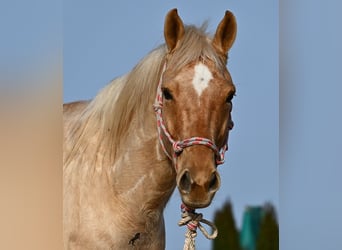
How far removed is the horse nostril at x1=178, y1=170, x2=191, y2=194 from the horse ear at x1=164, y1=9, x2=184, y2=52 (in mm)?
557

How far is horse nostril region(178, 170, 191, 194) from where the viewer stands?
174 centimetres

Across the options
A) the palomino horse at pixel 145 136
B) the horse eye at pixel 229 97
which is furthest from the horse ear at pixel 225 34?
the horse eye at pixel 229 97

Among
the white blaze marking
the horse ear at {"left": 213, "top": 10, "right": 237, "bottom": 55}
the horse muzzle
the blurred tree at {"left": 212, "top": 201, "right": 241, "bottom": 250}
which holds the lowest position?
the blurred tree at {"left": 212, "top": 201, "right": 241, "bottom": 250}

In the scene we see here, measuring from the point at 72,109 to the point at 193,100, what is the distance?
0.98 meters

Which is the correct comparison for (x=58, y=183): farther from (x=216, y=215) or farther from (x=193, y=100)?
(x=216, y=215)

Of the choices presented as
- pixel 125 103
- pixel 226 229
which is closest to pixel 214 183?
pixel 125 103

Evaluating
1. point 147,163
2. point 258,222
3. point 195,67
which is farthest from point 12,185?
point 258,222

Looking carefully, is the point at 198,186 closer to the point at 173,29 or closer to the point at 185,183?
the point at 185,183

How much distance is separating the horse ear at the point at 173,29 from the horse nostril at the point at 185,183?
0.56 meters

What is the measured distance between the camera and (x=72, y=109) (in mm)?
2615

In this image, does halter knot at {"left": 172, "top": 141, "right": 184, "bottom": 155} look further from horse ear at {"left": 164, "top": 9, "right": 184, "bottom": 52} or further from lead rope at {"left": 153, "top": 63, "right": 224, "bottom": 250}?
horse ear at {"left": 164, "top": 9, "right": 184, "bottom": 52}

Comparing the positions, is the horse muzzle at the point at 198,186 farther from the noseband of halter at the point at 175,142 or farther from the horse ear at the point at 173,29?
the horse ear at the point at 173,29

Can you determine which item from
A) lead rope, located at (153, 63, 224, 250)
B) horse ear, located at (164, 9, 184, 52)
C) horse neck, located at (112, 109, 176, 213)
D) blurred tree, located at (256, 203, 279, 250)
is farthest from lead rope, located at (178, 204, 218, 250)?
blurred tree, located at (256, 203, 279, 250)

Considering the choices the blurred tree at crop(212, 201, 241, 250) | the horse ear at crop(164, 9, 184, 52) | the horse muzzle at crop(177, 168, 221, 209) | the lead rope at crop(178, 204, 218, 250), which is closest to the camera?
the horse muzzle at crop(177, 168, 221, 209)
